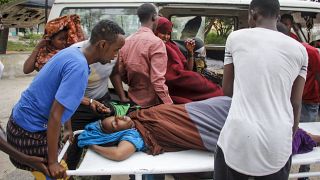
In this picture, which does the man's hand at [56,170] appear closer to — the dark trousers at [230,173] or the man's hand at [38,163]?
Answer: the man's hand at [38,163]

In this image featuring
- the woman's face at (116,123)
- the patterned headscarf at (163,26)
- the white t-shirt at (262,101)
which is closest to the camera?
the white t-shirt at (262,101)

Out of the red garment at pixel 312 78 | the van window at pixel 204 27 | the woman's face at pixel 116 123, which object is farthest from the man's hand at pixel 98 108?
the van window at pixel 204 27

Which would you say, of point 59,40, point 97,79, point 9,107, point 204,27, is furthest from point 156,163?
point 9,107

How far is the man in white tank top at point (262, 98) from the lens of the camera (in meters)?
1.71

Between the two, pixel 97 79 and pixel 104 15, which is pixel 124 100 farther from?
pixel 104 15

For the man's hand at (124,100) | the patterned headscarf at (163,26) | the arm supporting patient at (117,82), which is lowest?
the man's hand at (124,100)

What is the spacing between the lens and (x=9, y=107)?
697cm

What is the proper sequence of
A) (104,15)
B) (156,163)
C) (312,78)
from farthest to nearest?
(104,15), (312,78), (156,163)

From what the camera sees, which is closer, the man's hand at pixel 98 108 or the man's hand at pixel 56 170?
the man's hand at pixel 56 170

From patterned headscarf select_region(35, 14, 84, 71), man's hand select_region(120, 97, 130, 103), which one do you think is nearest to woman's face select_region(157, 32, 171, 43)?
man's hand select_region(120, 97, 130, 103)

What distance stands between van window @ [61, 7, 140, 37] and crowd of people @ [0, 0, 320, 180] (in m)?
0.49

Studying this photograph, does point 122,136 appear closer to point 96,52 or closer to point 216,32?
point 96,52

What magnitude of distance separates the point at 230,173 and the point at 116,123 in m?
1.01

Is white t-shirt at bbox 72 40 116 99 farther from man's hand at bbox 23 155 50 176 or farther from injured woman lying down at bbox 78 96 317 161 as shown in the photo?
man's hand at bbox 23 155 50 176
